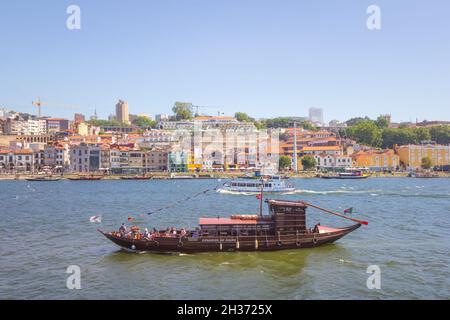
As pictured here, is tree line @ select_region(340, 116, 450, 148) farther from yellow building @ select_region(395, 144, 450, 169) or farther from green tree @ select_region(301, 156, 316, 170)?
green tree @ select_region(301, 156, 316, 170)

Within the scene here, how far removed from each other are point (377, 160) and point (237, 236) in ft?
365

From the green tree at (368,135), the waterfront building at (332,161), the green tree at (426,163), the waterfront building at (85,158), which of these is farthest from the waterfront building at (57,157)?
the green tree at (426,163)

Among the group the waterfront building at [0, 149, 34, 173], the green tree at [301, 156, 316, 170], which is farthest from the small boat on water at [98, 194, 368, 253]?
the waterfront building at [0, 149, 34, 173]

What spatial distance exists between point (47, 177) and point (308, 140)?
81.4 metres

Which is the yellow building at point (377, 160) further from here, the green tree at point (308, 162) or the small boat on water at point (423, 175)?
the green tree at point (308, 162)

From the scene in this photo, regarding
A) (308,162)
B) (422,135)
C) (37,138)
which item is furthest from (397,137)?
(37,138)

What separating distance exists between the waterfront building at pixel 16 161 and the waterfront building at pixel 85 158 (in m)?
11.5

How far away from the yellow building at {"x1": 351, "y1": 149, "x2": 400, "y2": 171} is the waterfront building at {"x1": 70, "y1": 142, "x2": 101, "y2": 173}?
70247mm

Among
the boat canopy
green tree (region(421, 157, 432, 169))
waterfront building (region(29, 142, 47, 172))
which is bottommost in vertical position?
the boat canopy

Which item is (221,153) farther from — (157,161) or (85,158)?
(85,158)

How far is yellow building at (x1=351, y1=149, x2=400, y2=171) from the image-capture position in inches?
5079

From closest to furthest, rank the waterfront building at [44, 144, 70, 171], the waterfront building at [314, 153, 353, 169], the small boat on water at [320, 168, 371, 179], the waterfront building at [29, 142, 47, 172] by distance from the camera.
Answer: the small boat on water at [320, 168, 371, 179], the waterfront building at [44, 144, 70, 171], the waterfront building at [29, 142, 47, 172], the waterfront building at [314, 153, 353, 169]

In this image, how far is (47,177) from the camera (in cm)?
11181

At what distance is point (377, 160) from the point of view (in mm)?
129875
